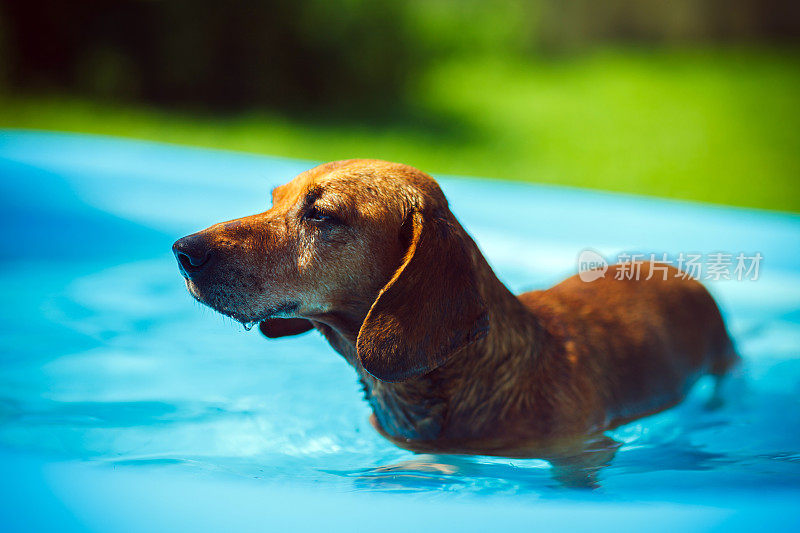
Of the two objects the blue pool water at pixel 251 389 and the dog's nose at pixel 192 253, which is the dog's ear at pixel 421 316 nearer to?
the blue pool water at pixel 251 389

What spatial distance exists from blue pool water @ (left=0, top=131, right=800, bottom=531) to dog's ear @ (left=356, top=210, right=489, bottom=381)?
415 millimetres

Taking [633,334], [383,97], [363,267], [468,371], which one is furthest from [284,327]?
[383,97]

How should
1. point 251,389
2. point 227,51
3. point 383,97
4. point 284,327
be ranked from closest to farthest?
point 284,327, point 251,389, point 227,51, point 383,97

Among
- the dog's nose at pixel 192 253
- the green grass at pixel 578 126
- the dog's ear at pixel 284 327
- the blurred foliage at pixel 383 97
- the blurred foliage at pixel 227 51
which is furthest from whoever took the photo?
the blurred foliage at pixel 227 51

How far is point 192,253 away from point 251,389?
170 cm

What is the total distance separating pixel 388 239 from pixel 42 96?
9.89 meters

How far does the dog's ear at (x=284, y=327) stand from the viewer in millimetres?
3125

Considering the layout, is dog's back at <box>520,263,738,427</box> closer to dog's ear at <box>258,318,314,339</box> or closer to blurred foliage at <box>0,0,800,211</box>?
dog's ear at <box>258,318,314,339</box>

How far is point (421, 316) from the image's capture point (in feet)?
8.29

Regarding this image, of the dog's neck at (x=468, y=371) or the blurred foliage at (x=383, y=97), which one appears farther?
the blurred foliage at (x=383, y=97)

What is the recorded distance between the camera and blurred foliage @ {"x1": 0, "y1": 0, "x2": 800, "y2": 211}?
10.5m

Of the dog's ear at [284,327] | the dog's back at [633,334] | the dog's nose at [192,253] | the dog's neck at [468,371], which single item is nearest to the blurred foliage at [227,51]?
the dog's back at [633,334]

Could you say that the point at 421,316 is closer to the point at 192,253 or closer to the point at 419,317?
the point at 419,317

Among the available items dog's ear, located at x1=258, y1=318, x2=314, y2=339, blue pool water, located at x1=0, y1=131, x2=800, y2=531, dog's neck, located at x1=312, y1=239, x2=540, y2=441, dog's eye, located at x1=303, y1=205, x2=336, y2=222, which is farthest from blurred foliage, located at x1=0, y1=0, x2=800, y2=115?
dog's eye, located at x1=303, y1=205, x2=336, y2=222
